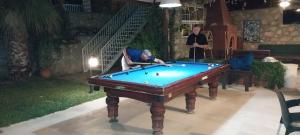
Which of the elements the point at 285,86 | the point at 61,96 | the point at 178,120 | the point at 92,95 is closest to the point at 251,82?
the point at 285,86

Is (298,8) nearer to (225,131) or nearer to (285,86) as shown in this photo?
(285,86)

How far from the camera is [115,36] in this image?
30.9 feet

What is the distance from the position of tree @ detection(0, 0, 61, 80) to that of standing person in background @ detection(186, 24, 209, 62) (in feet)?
11.9

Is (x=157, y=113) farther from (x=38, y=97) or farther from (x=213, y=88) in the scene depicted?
(x=38, y=97)

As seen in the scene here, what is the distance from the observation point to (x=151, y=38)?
31.9ft

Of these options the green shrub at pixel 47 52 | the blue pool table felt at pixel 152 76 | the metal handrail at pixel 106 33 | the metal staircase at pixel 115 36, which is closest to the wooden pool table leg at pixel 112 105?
the blue pool table felt at pixel 152 76

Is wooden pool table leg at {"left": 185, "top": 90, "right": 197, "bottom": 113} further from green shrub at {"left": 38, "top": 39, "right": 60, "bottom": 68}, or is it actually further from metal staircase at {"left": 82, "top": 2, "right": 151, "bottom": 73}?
green shrub at {"left": 38, "top": 39, "right": 60, "bottom": 68}

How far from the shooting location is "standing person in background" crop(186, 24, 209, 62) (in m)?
6.93

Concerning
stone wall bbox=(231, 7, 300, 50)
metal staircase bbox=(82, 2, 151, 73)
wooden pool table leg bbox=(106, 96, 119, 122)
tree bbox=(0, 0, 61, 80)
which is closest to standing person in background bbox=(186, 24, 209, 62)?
metal staircase bbox=(82, 2, 151, 73)

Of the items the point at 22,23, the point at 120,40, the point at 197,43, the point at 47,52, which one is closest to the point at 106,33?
the point at 120,40

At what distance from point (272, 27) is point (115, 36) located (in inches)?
243

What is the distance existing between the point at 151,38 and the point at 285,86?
468 cm

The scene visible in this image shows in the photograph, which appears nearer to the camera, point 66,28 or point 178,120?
point 178,120

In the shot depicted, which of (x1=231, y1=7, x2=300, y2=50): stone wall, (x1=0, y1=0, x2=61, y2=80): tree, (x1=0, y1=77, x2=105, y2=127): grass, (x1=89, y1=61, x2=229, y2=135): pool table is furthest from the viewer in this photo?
(x1=231, y1=7, x2=300, y2=50): stone wall
